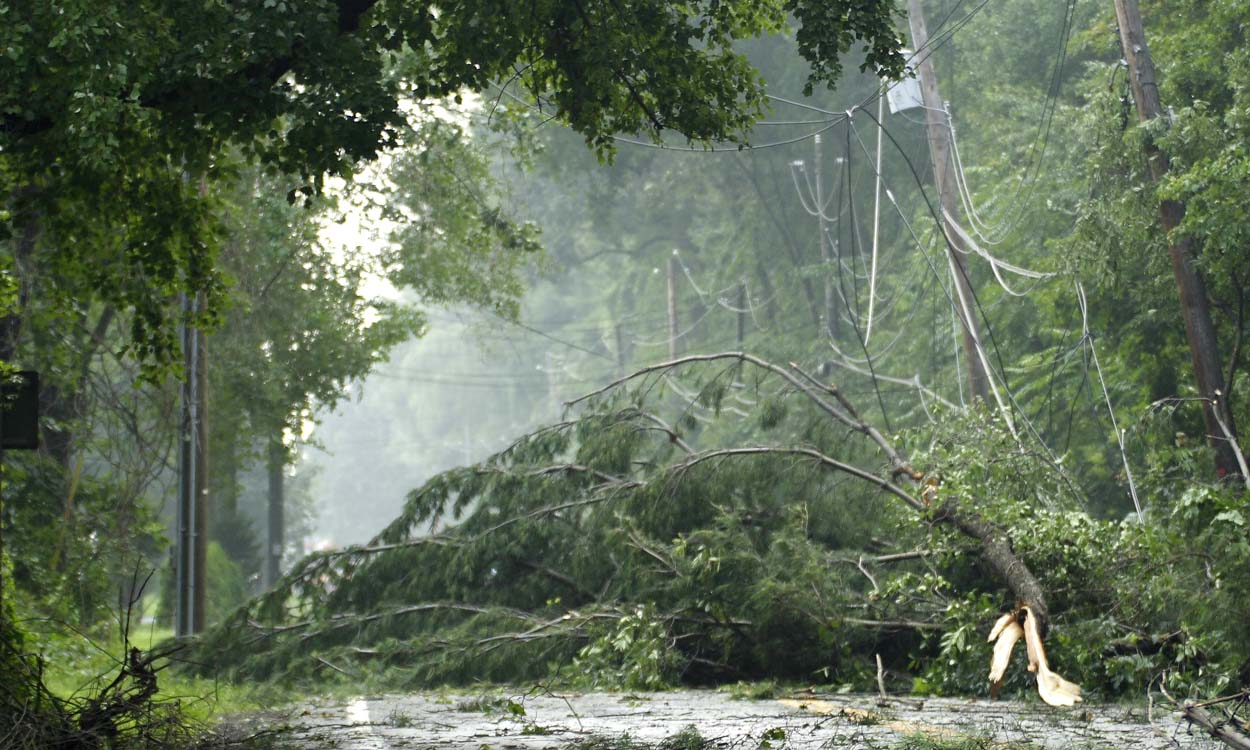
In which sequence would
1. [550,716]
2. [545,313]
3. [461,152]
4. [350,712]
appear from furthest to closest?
[545,313] < [461,152] < [350,712] < [550,716]

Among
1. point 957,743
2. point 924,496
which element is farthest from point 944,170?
point 957,743

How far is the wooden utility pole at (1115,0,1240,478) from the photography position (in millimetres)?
14585

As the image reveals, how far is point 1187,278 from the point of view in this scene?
1489 centimetres

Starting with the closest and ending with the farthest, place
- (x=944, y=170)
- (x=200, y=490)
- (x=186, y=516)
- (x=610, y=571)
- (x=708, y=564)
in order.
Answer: (x=708, y=564) → (x=610, y=571) → (x=186, y=516) → (x=200, y=490) → (x=944, y=170)

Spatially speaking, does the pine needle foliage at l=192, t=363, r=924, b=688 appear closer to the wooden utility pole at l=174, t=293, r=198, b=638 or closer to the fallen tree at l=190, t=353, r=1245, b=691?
the fallen tree at l=190, t=353, r=1245, b=691

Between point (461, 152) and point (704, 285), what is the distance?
93.2ft

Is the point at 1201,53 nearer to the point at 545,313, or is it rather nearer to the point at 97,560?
the point at 97,560

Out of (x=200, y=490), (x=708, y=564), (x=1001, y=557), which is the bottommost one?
(x=1001, y=557)

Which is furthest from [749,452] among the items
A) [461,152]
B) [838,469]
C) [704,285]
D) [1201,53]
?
[704,285]

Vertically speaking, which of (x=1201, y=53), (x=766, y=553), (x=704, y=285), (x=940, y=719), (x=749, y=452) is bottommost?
(x=940, y=719)

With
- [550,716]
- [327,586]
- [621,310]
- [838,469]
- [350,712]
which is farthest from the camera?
[621,310]

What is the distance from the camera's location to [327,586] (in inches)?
571

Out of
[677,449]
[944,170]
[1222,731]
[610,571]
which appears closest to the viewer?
[1222,731]

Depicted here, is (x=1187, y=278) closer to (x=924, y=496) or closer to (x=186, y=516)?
(x=924, y=496)
